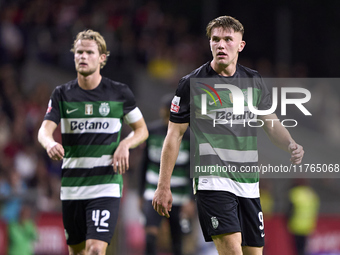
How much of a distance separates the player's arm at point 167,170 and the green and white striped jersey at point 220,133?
10 centimetres

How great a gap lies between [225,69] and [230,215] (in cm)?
127

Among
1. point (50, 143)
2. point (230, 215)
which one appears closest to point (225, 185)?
point (230, 215)

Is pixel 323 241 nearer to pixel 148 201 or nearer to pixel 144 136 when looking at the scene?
pixel 148 201

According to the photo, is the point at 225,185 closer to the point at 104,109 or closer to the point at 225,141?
the point at 225,141

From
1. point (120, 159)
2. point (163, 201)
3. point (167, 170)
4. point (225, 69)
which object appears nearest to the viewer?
point (163, 201)

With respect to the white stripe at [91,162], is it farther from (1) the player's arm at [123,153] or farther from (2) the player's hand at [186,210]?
(2) the player's hand at [186,210]

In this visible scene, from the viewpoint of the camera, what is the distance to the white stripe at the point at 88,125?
638 centimetres

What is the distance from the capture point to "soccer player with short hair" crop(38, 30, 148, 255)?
6.22 metres

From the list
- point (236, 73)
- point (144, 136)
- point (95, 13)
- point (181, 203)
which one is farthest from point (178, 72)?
point (236, 73)

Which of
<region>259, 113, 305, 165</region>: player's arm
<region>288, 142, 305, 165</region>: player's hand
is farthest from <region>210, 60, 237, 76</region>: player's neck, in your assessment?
<region>288, 142, 305, 165</region>: player's hand

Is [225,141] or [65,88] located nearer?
[225,141]

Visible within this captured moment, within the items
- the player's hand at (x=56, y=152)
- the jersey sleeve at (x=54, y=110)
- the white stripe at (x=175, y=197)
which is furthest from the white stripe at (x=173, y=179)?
Answer: the player's hand at (x=56, y=152)

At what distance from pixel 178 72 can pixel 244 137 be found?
11469 millimetres

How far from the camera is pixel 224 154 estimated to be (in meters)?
5.27
